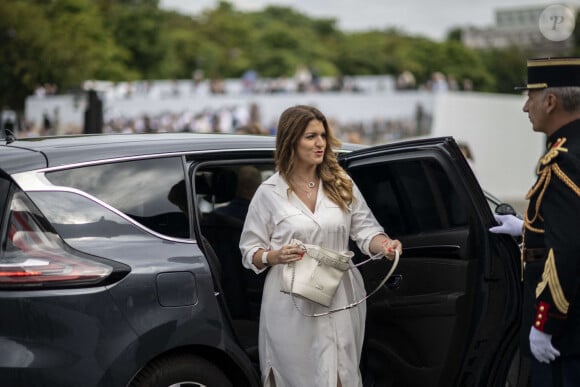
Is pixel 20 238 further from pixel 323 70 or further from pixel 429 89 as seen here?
pixel 323 70

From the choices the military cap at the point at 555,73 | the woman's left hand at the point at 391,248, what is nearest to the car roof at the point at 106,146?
the woman's left hand at the point at 391,248

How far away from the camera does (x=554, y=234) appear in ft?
12.4

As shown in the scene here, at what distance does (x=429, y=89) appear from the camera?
38219mm

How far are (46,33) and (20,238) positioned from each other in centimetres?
1803

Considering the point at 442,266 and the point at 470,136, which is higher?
the point at 442,266

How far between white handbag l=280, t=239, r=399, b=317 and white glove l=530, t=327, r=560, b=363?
0.89m

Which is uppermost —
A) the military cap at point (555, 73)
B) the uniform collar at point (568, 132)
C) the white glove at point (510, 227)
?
the military cap at point (555, 73)

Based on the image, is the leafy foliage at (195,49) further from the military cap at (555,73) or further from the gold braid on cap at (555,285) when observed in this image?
the gold braid on cap at (555,285)

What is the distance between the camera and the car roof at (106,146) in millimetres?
4371

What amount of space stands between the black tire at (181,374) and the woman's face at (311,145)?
105cm

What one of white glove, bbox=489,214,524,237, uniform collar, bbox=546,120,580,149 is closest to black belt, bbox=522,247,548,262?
uniform collar, bbox=546,120,580,149

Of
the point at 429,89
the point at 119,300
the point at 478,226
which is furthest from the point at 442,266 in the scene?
the point at 429,89

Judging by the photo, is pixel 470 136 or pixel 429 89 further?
pixel 429 89

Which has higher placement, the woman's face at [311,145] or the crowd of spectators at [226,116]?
the woman's face at [311,145]
